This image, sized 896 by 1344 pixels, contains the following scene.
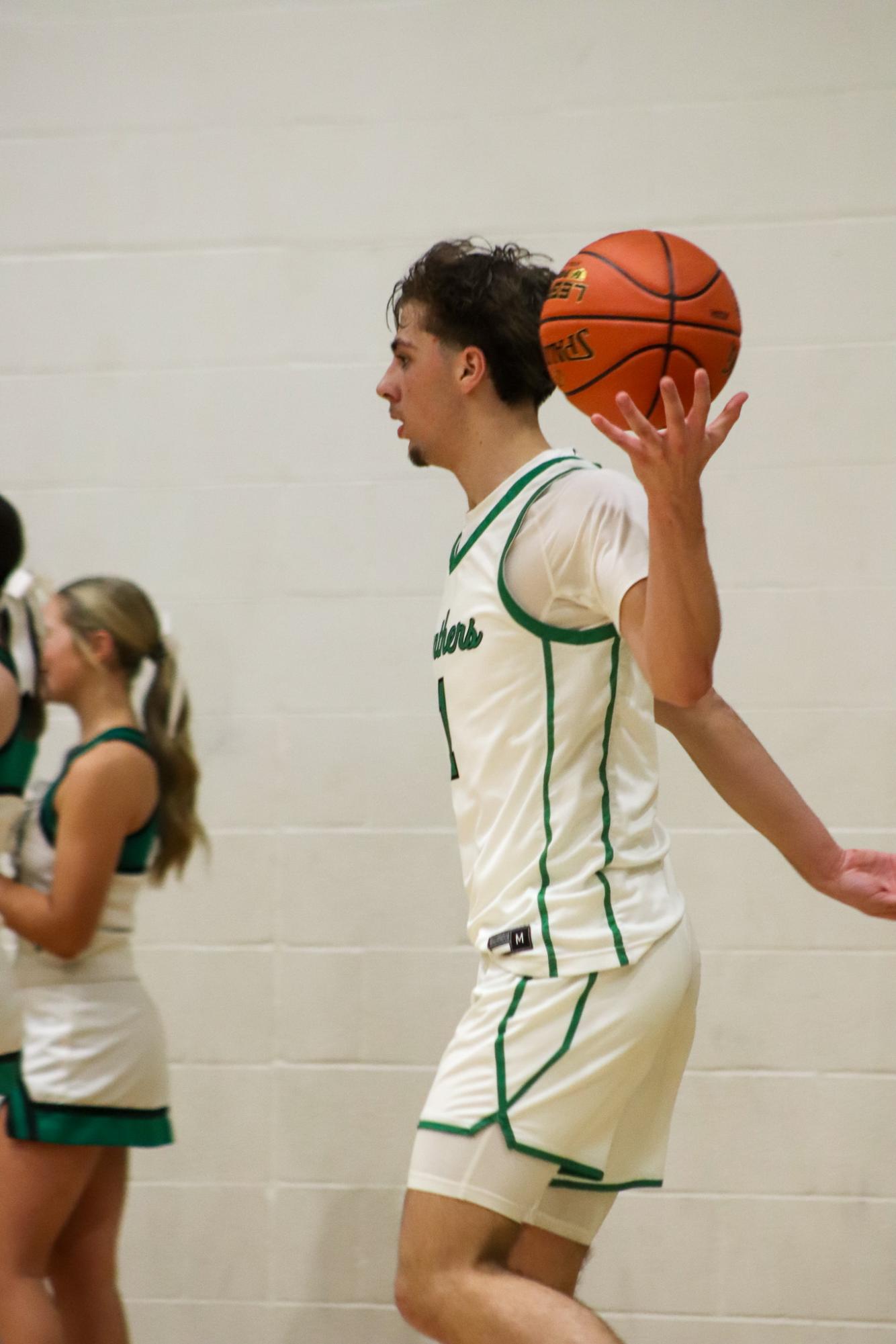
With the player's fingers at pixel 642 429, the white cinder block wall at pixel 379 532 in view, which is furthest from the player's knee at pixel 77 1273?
the player's fingers at pixel 642 429

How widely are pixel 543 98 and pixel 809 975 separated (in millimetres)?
2239

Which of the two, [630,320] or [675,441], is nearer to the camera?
[675,441]

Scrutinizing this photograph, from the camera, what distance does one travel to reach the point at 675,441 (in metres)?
1.64

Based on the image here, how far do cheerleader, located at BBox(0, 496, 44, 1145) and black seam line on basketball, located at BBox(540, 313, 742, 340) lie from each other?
121 centimetres

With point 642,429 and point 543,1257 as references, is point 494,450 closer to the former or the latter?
point 642,429

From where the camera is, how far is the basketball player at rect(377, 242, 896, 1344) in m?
1.91

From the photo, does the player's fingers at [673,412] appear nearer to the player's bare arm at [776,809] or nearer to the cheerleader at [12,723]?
the player's bare arm at [776,809]

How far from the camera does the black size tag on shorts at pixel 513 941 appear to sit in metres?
2.00

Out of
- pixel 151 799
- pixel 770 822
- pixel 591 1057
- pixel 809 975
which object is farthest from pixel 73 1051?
pixel 809 975

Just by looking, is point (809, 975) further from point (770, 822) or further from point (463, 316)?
point (463, 316)

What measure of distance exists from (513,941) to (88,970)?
1190mm

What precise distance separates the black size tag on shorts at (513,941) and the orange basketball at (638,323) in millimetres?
720

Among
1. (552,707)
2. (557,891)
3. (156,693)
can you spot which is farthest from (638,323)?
(156,693)

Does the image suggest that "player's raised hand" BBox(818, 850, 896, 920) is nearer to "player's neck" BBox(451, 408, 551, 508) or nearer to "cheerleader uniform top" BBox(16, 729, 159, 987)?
"player's neck" BBox(451, 408, 551, 508)
